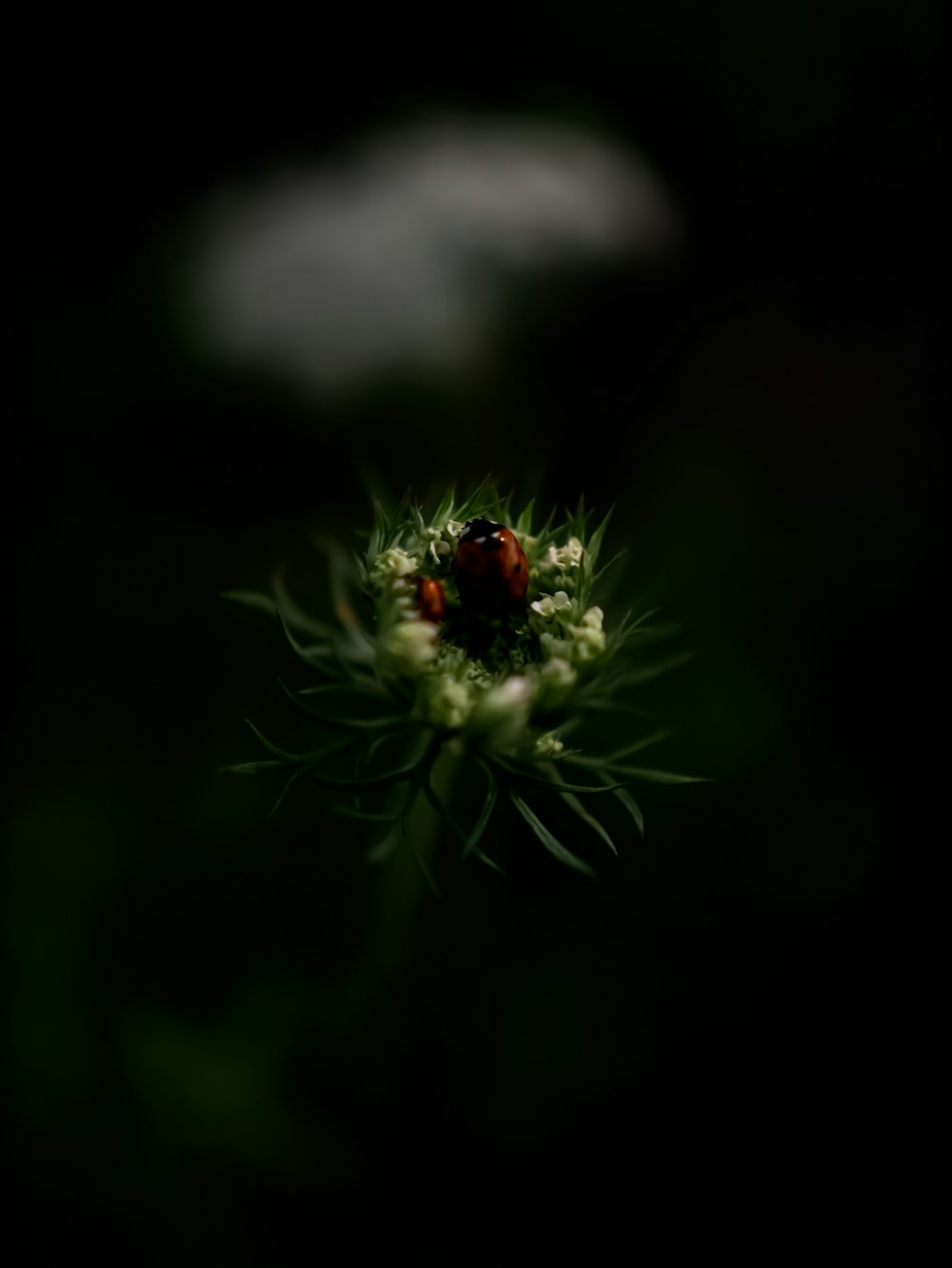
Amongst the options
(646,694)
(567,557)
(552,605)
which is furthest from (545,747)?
(646,694)

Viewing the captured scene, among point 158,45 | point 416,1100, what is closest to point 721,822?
point 416,1100

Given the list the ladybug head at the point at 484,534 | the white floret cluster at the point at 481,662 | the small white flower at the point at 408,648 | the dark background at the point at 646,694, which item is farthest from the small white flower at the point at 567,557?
the dark background at the point at 646,694

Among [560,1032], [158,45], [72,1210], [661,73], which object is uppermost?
[661,73]

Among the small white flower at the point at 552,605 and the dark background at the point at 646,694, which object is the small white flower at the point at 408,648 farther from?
the dark background at the point at 646,694

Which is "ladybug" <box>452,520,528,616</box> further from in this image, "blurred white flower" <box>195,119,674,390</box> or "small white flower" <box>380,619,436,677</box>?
"blurred white flower" <box>195,119,674,390</box>

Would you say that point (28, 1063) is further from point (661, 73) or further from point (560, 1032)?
point (661, 73)

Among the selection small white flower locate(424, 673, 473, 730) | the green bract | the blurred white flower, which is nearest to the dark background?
the blurred white flower
